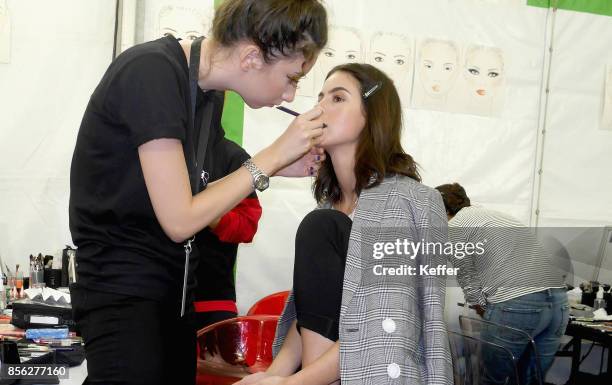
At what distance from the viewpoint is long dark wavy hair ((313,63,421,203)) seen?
1.60 meters

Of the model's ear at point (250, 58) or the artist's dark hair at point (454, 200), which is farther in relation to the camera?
the artist's dark hair at point (454, 200)

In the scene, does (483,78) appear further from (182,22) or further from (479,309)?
(182,22)

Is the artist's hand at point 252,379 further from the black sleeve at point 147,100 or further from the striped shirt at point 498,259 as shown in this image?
the striped shirt at point 498,259

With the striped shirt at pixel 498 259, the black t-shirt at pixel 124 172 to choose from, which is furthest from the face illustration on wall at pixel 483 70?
the black t-shirt at pixel 124 172

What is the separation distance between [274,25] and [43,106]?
2060 mm

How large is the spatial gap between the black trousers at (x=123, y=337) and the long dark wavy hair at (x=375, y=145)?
66cm

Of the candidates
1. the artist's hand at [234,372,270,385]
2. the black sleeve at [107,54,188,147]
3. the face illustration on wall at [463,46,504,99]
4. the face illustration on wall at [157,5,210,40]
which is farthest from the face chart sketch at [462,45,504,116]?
the black sleeve at [107,54,188,147]

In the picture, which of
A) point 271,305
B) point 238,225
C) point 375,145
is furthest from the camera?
point 271,305

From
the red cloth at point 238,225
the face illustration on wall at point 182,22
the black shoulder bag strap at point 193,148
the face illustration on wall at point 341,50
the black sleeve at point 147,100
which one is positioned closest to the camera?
the black sleeve at point 147,100

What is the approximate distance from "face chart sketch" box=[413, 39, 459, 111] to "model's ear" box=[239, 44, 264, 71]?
2262mm

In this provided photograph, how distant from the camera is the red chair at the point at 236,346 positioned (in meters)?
1.76

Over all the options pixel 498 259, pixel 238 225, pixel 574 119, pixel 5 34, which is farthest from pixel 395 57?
pixel 5 34

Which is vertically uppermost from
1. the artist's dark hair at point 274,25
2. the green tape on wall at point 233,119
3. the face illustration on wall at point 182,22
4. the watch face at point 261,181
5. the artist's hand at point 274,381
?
the face illustration on wall at point 182,22

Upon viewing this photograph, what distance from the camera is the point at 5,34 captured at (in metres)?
2.82
